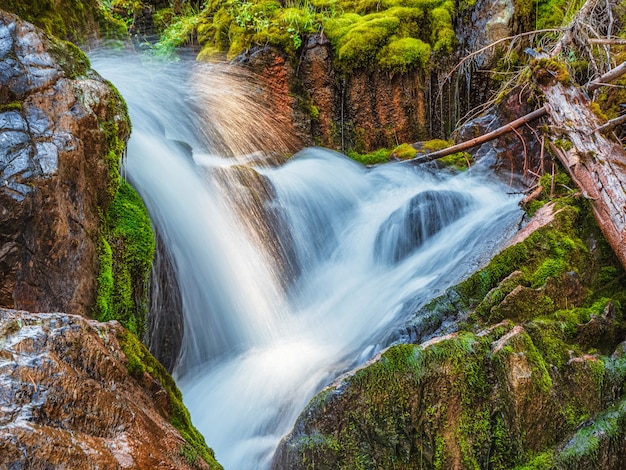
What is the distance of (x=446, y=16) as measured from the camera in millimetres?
9156

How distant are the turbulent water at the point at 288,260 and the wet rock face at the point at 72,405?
1361 mm

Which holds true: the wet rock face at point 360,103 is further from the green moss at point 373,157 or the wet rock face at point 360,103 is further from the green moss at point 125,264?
the green moss at point 125,264

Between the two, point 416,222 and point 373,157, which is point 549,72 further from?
point 373,157

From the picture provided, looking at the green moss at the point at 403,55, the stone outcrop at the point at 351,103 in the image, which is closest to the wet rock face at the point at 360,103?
the stone outcrop at the point at 351,103

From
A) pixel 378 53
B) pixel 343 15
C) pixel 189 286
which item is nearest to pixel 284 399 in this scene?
pixel 189 286

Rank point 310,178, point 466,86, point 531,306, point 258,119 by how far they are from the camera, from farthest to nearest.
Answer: point 466,86 < point 258,119 < point 310,178 < point 531,306

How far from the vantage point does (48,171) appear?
9.93ft

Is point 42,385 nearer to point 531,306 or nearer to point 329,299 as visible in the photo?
point 531,306

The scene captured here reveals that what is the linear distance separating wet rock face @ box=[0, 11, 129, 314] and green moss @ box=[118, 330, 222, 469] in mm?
968

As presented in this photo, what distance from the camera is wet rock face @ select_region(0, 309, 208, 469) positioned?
138cm

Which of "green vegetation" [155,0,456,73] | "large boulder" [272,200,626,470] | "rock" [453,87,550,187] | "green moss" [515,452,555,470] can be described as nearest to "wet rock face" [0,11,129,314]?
"large boulder" [272,200,626,470]

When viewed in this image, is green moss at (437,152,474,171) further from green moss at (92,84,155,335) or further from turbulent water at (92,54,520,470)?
green moss at (92,84,155,335)

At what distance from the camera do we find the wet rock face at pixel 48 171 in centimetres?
285

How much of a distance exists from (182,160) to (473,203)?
3731 mm
